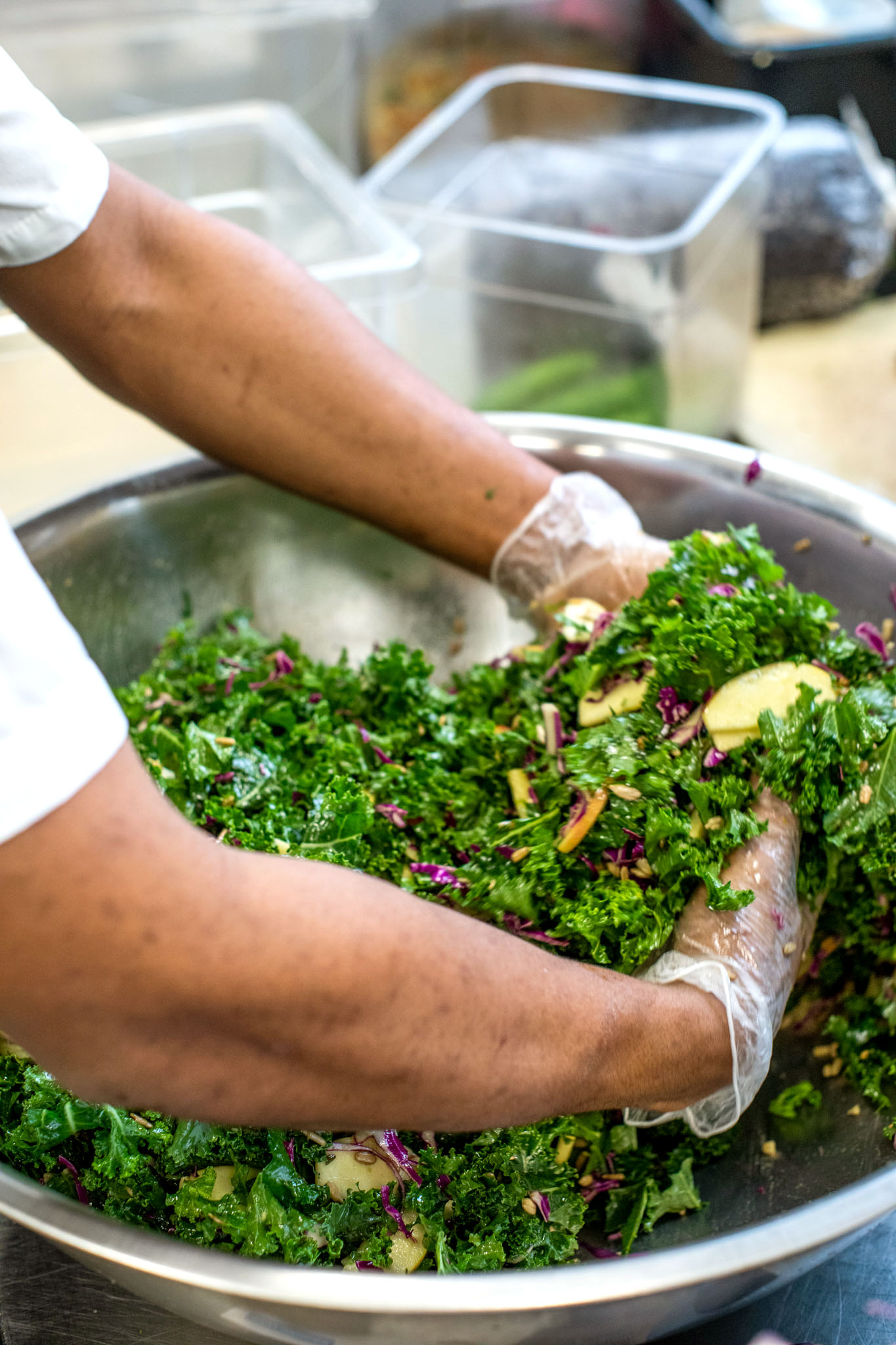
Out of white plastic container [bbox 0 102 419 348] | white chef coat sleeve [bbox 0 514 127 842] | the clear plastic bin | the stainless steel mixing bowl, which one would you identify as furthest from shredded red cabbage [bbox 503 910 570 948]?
the clear plastic bin

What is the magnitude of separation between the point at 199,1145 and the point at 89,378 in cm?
86

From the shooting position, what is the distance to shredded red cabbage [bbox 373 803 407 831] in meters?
1.19

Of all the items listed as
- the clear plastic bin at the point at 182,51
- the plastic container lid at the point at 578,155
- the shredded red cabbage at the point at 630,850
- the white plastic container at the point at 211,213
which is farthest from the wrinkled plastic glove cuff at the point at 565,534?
the clear plastic bin at the point at 182,51

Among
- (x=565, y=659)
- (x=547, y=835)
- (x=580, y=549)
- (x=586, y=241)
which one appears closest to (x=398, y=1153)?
(x=547, y=835)

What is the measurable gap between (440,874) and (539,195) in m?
1.92

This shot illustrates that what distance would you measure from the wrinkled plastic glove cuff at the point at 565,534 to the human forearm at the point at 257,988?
26.5 inches

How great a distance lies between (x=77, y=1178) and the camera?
0.99 m

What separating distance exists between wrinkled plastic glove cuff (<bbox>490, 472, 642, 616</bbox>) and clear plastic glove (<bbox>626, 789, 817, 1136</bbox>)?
0.42 meters

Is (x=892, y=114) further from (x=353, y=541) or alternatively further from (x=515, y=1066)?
(x=515, y=1066)

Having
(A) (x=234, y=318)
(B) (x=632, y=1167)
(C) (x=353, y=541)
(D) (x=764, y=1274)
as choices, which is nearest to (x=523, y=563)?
(C) (x=353, y=541)

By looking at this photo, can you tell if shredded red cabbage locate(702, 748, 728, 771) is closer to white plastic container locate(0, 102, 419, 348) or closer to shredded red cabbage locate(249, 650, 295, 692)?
shredded red cabbage locate(249, 650, 295, 692)

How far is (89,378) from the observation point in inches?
54.0

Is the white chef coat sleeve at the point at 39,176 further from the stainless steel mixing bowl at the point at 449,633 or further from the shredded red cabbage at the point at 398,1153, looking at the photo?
the shredded red cabbage at the point at 398,1153

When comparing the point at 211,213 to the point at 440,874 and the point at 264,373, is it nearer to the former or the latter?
the point at 264,373
